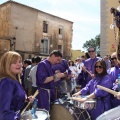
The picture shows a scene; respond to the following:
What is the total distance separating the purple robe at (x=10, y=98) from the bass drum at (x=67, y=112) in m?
1.62

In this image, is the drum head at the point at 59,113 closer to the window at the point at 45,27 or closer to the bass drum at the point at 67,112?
Result: the bass drum at the point at 67,112

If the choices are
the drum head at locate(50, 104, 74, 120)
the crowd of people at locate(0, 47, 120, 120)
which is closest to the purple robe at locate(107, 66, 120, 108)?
the crowd of people at locate(0, 47, 120, 120)

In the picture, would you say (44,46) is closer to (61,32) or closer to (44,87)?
(61,32)

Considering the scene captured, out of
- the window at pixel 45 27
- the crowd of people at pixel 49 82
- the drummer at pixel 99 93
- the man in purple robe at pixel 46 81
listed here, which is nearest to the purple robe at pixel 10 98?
the crowd of people at pixel 49 82

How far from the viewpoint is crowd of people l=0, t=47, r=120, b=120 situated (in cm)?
242

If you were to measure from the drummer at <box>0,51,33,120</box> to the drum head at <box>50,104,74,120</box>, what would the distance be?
171cm

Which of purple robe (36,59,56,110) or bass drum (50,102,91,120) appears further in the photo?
purple robe (36,59,56,110)

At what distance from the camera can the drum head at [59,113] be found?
4.10 metres

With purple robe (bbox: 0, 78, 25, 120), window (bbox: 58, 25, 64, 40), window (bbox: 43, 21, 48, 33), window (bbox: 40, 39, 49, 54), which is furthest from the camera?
window (bbox: 58, 25, 64, 40)

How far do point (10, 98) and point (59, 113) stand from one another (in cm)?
209

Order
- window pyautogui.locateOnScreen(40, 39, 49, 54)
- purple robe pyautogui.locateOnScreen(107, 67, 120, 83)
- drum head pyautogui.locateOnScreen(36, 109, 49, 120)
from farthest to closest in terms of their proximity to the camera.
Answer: window pyautogui.locateOnScreen(40, 39, 49, 54) → purple robe pyautogui.locateOnScreen(107, 67, 120, 83) → drum head pyautogui.locateOnScreen(36, 109, 49, 120)

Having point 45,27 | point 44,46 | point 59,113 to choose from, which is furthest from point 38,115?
point 45,27

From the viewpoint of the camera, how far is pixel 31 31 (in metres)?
29.0

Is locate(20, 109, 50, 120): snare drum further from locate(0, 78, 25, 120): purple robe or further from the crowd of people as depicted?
locate(0, 78, 25, 120): purple robe
